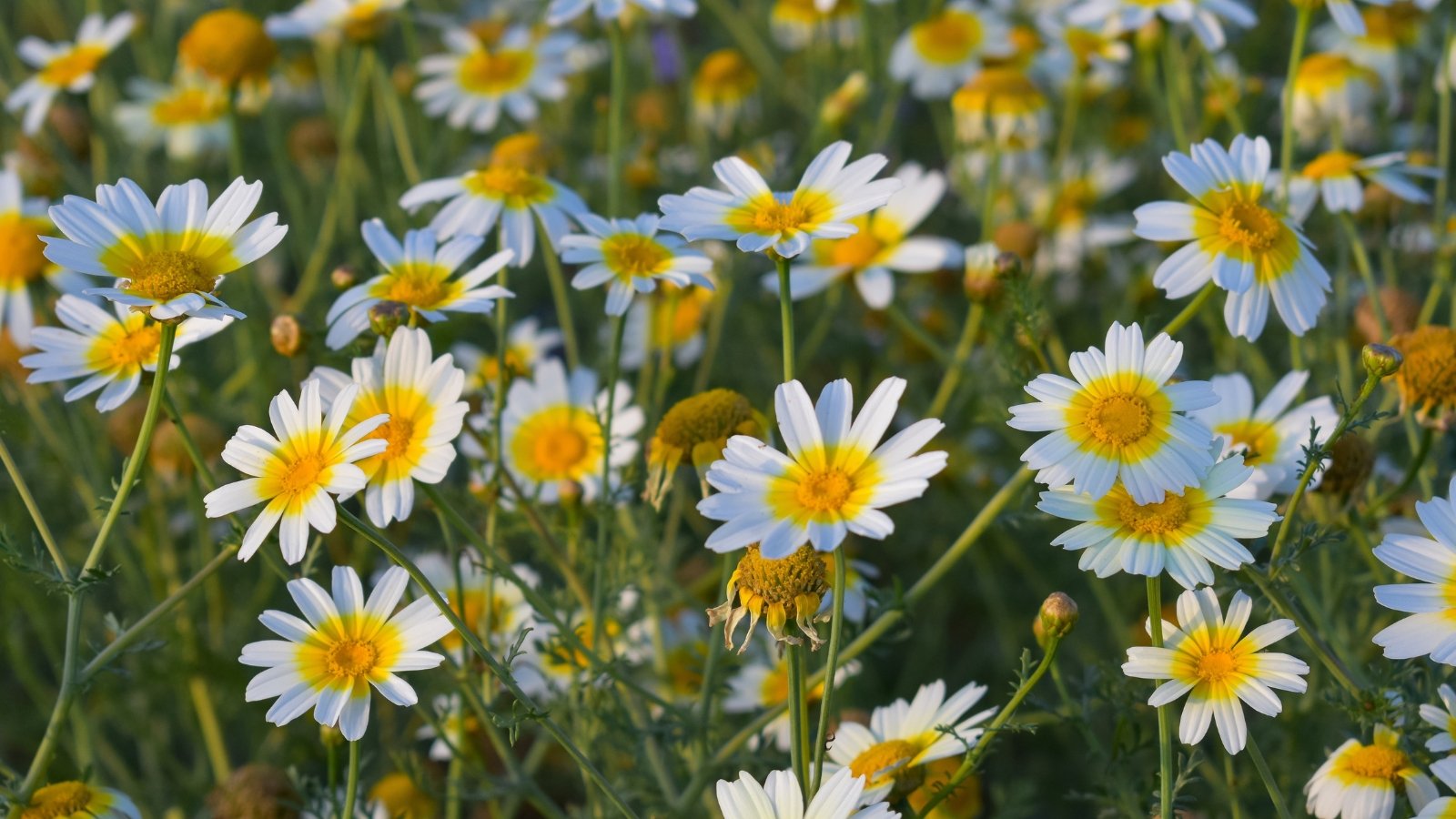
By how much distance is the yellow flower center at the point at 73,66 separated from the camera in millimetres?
2695

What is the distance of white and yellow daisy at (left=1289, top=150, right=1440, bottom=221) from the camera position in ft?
6.54

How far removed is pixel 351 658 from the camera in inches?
54.6

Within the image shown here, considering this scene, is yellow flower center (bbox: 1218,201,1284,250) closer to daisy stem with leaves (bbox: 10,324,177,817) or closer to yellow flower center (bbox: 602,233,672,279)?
yellow flower center (bbox: 602,233,672,279)

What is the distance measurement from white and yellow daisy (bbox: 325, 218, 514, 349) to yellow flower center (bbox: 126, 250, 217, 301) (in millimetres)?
184

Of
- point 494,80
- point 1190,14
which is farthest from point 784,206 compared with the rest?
point 494,80

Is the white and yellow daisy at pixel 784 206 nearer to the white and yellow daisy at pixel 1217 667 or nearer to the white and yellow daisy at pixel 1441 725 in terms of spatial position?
the white and yellow daisy at pixel 1217 667

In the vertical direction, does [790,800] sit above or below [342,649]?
below

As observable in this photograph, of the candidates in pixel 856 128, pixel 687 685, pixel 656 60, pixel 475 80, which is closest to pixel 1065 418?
pixel 687 685

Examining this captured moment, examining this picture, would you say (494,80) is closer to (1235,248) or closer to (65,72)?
(65,72)

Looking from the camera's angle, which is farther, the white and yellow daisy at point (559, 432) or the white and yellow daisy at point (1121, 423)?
the white and yellow daisy at point (559, 432)

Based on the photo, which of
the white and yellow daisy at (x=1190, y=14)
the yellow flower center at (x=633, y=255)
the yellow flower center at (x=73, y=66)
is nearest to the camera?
the yellow flower center at (x=633, y=255)

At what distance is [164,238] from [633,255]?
21.2 inches

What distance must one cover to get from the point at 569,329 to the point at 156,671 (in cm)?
93

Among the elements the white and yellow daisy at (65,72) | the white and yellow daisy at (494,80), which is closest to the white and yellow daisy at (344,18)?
the white and yellow daisy at (494,80)
